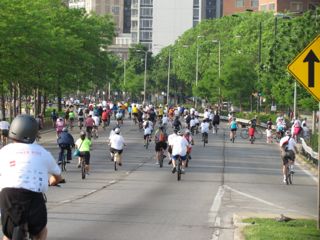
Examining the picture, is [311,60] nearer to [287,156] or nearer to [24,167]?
[24,167]

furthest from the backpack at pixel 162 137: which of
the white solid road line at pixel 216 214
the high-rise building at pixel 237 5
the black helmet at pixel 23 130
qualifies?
the high-rise building at pixel 237 5

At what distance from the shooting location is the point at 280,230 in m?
14.7

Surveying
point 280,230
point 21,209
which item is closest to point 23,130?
point 21,209

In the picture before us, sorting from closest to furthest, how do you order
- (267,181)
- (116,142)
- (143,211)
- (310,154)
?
(143,211), (267,181), (116,142), (310,154)

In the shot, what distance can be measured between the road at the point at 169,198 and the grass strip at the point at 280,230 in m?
0.47

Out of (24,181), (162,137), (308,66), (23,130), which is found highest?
(308,66)

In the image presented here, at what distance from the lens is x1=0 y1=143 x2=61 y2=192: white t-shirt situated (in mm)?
7695

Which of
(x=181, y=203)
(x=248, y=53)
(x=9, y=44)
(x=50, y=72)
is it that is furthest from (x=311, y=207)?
(x=248, y=53)

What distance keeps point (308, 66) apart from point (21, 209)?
23.5 ft

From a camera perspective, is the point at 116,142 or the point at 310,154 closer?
the point at 116,142

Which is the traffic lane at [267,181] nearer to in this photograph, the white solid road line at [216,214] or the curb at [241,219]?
the white solid road line at [216,214]

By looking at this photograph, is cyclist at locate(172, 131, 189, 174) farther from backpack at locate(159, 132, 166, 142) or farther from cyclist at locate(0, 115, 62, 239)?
cyclist at locate(0, 115, 62, 239)

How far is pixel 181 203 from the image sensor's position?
69.0ft

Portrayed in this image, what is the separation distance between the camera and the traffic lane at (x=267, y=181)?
22.7 metres
